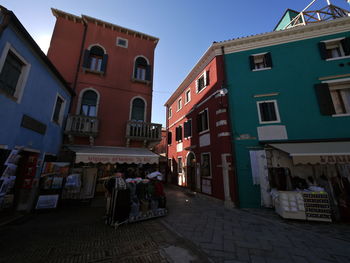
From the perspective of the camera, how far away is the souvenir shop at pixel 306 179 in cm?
572

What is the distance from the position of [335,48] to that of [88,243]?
51.4 ft

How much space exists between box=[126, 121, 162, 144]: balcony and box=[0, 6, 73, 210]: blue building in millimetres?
3866

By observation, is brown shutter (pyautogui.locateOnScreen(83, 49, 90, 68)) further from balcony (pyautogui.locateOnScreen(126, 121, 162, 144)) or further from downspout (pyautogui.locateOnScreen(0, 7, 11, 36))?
downspout (pyautogui.locateOnScreen(0, 7, 11, 36))

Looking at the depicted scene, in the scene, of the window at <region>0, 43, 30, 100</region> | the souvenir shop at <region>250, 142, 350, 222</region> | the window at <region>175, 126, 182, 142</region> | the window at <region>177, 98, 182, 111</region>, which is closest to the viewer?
the window at <region>0, 43, 30, 100</region>

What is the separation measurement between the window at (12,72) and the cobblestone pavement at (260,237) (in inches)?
294

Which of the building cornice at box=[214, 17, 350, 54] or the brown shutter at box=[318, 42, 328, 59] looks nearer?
the brown shutter at box=[318, 42, 328, 59]

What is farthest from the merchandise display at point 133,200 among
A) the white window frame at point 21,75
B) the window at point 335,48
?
the window at point 335,48

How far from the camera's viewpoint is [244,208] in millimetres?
7582

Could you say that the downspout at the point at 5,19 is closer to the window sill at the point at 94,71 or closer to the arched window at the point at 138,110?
the window sill at the point at 94,71

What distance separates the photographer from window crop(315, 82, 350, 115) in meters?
7.67

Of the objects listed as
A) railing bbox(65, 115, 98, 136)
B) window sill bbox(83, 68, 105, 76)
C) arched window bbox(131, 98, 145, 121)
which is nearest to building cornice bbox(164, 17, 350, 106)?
arched window bbox(131, 98, 145, 121)

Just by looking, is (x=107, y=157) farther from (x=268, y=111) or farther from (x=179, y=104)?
(x=179, y=104)

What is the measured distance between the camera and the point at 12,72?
4.97 meters

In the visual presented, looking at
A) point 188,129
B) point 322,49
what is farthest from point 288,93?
point 188,129
